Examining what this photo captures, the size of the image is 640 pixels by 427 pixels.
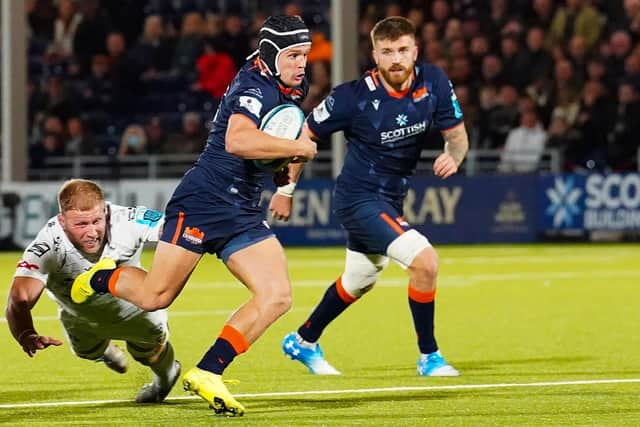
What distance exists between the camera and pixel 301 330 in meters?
9.06

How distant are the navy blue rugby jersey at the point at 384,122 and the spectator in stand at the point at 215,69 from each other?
13.8m

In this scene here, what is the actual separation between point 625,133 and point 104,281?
47.7ft

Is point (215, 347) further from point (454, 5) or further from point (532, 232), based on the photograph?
point (454, 5)

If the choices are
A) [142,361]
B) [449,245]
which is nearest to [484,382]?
[142,361]

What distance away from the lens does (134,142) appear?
22.2 m

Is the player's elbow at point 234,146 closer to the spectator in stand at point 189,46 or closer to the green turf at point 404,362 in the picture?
the green turf at point 404,362

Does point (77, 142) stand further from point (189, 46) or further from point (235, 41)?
point (235, 41)

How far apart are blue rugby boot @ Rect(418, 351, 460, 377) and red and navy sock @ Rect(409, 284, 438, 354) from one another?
0.04 metres

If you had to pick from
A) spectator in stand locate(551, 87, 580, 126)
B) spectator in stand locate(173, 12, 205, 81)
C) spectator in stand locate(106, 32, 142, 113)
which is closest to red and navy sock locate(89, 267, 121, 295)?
spectator in stand locate(551, 87, 580, 126)

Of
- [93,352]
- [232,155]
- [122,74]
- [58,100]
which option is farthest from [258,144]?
[122,74]

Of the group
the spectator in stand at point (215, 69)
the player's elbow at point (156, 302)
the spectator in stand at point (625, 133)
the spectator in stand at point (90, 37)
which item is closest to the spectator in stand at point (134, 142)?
the spectator in stand at point (215, 69)

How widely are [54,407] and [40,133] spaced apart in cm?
1651

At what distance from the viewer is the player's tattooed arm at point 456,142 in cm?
882

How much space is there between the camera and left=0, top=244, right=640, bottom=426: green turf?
23.0ft
